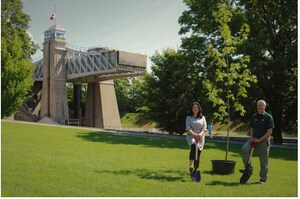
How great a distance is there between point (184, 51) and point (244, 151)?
481 inches

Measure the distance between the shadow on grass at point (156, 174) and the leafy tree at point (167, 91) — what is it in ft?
37.7

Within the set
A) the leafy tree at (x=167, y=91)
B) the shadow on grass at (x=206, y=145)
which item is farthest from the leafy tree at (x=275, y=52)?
the leafy tree at (x=167, y=91)

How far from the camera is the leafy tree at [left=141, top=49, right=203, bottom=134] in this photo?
19125 mm

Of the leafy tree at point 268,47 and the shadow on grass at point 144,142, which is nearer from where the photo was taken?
the shadow on grass at point 144,142

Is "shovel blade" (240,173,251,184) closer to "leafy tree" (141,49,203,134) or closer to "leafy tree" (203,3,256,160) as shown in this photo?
"leafy tree" (203,3,256,160)

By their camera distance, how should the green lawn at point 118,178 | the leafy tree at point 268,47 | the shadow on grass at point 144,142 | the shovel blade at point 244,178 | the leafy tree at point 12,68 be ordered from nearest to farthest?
the green lawn at point 118,178 < the shovel blade at point 244,178 < the shadow on grass at point 144,142 < the leafy tree at point 268,47 < the leafy tree at point 12,68

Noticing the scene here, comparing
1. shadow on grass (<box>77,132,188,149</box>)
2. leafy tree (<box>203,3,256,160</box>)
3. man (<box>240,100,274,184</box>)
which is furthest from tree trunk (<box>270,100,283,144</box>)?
man (<box>240,100,274,184</box>)

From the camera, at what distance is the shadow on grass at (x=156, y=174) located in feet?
21.9

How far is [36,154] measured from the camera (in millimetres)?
9125

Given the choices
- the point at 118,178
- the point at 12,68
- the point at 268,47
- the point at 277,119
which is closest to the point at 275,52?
the point at 268,47

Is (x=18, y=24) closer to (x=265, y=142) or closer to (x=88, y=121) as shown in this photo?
(x=88, y=121)

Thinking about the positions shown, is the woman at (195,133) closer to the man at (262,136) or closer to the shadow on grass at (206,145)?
the man at (262,136)

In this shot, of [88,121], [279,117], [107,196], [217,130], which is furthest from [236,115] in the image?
[88,121]

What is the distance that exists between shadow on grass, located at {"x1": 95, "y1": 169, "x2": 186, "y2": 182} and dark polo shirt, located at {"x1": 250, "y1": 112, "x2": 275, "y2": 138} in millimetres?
1729
